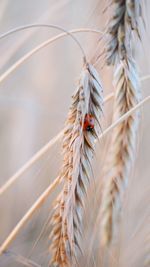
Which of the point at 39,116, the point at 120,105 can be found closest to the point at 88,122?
the point at 120,105

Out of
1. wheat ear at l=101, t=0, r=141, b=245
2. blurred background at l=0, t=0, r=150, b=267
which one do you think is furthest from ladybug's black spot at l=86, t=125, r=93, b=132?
blurred background at l=0, t=0, r=150, b=267

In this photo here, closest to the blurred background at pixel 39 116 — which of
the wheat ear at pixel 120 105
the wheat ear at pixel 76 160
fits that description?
the wheat ear at pixel 120 105

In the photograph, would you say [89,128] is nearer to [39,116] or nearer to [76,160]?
[76,160]

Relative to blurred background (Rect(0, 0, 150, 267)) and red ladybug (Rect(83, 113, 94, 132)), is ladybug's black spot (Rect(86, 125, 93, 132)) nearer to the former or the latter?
red ladybug (Rect(83, 113, 94, 132))

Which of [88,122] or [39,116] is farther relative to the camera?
[39,116]

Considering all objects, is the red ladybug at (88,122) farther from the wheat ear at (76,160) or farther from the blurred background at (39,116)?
the blurred background at (39,116)

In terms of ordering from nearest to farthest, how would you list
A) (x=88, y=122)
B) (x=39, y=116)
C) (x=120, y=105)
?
1. (x=88, y=122)
2. (x=120, y=105)
3. (x=39, y=116)

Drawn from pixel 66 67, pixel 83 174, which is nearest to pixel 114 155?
pixel 83 174
